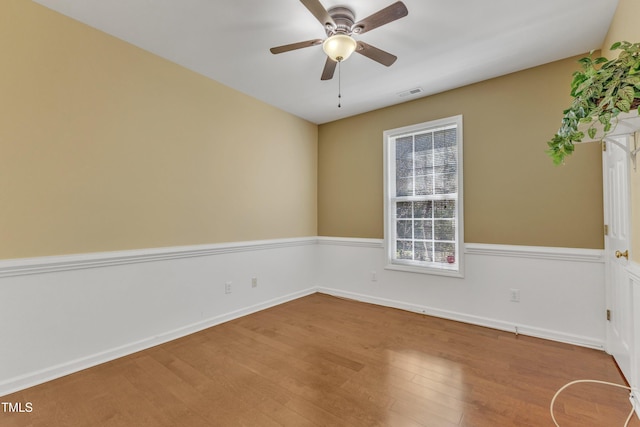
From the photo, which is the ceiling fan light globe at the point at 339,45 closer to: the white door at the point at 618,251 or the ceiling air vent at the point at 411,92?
the ceiling air vent at the point at 411,92

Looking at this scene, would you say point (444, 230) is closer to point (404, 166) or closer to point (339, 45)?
point (404, 166)

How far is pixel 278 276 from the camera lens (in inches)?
156

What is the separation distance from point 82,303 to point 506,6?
13.0 ft

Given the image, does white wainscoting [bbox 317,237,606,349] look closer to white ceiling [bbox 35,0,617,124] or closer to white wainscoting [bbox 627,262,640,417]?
white wainscoting [bbox 627,262,640,417]

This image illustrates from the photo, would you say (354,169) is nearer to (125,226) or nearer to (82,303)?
(125,226)

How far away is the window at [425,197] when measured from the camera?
3.38m

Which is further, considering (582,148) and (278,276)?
(278,276)

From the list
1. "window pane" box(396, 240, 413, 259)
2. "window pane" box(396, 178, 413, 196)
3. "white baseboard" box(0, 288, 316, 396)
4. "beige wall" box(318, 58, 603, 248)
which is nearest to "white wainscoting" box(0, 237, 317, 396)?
"white baseboard" box(0, 288, 316, 396)

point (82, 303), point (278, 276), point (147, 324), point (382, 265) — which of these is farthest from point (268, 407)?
point (382, 265)

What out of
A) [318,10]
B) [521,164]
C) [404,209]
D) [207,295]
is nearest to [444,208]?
Answer: [404,209]

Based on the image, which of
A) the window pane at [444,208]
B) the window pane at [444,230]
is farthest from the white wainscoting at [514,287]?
the window pane at [444,208]

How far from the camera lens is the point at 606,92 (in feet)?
4.23

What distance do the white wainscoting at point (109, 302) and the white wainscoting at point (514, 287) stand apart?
5.68 ft

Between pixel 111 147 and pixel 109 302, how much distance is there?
1.33m
